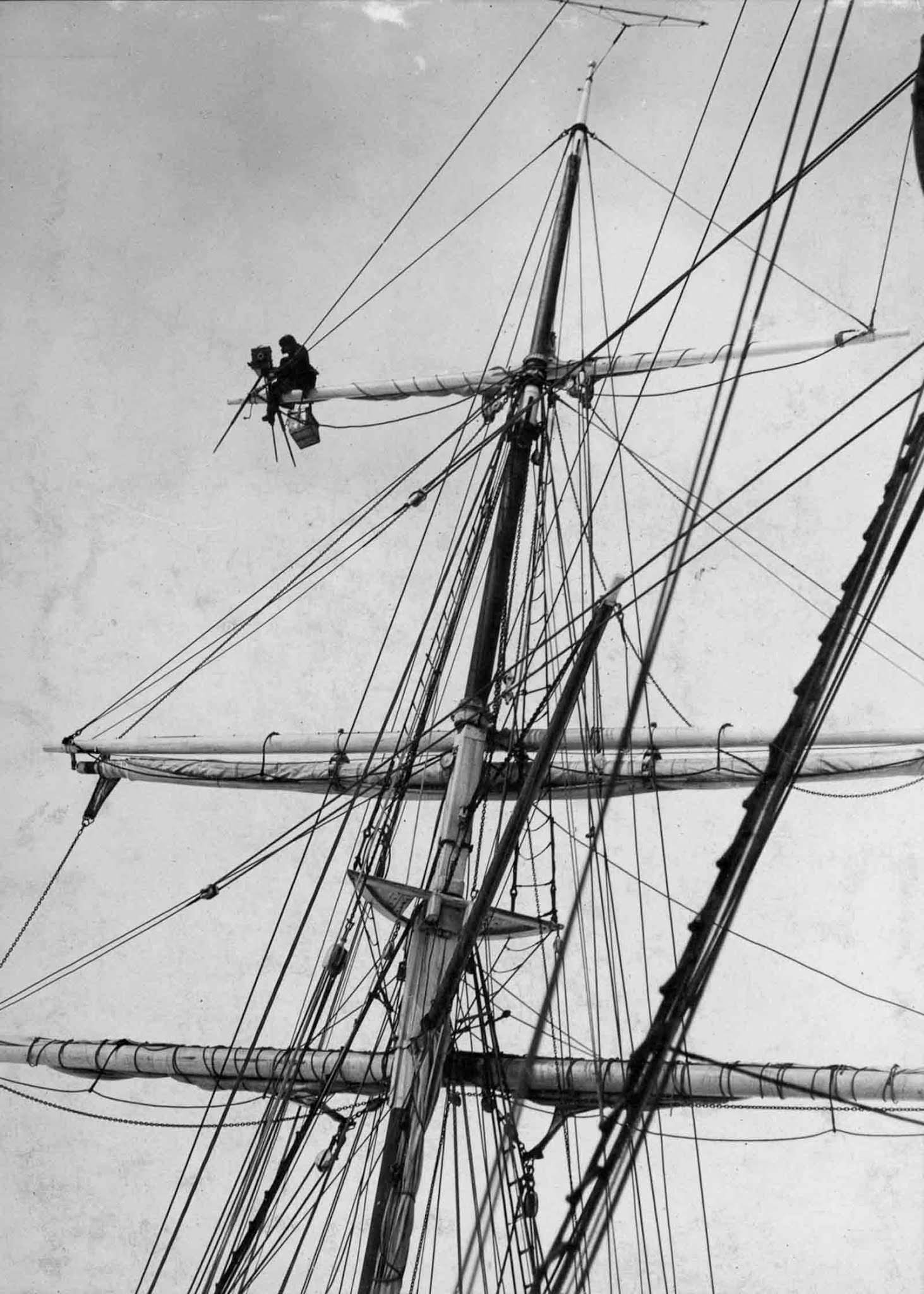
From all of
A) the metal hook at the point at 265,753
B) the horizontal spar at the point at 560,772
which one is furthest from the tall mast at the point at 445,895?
the metal hook at the point at 265,753

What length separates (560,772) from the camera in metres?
12.9

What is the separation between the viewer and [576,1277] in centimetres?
472

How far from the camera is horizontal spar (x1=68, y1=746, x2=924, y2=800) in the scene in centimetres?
1207

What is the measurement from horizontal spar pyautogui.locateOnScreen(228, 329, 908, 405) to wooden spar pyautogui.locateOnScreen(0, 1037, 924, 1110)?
5.75 meters

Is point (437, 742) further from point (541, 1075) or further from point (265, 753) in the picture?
point (541, 1075)

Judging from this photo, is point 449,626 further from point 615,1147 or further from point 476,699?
point 615,1147

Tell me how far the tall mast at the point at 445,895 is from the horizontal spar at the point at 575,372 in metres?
0.45

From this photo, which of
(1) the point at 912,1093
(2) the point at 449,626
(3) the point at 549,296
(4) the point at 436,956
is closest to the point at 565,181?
(3) the point at 549,296

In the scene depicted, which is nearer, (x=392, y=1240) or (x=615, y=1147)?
(x=615, y=1147)

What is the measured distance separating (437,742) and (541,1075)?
2.99 metres

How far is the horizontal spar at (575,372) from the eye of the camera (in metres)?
13.1

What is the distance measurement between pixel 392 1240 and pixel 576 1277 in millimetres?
4811

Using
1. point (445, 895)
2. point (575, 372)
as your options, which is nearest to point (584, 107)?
point (575, 372)

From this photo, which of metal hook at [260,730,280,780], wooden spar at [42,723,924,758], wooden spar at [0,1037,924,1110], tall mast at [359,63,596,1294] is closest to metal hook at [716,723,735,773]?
wooden spar at [42,723,924,758]
